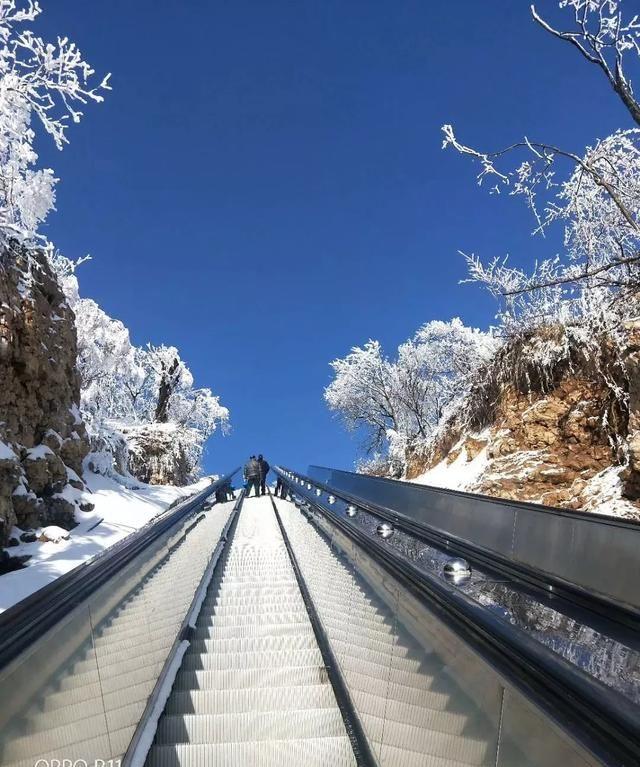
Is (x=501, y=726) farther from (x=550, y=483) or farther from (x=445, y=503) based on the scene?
(x=550, y=483)

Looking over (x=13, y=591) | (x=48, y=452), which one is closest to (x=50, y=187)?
(x=48, y=452)

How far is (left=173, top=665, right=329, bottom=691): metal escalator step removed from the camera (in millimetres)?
3574

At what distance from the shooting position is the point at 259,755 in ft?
8.97

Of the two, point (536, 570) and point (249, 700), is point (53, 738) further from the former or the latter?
point (536, 570)

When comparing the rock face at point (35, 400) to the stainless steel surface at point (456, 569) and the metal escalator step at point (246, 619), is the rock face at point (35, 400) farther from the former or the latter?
the stainless steel surface at point (456, 569)

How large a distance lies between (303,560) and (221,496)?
11.2 meters

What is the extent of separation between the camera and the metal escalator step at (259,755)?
268 centimetres

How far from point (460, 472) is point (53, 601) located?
521 inches

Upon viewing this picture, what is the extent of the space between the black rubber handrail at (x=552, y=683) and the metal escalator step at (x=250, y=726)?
111 centimetres

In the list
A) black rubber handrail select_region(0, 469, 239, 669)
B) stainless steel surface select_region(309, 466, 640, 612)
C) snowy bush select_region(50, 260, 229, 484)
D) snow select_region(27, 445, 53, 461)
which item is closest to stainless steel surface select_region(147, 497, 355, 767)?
black rubber handrail select_region(0, 469, 239, 669)

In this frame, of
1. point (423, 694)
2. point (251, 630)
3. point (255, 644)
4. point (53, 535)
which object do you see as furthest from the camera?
point (53, 535)

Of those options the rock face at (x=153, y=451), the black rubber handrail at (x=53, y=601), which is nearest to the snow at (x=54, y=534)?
the black rubber handrail at (x=53, y=601)

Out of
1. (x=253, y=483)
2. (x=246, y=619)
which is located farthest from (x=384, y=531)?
(x=253, y=483)

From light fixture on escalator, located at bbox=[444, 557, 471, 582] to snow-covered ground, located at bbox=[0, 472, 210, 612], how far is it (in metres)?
3.30
